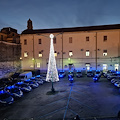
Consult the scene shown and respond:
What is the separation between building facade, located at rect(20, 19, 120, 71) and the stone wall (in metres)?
1.79

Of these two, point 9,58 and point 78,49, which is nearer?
point 9,58

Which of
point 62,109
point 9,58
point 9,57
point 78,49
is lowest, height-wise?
point 62,109

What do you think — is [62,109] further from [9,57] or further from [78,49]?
[9,57]

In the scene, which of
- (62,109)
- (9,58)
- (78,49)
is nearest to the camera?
(62,109)

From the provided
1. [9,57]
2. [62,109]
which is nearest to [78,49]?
[9,57]

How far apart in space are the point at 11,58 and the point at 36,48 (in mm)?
7501

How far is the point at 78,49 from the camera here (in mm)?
29734

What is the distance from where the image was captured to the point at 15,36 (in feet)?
127

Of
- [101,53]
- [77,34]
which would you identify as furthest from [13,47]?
[101,53]

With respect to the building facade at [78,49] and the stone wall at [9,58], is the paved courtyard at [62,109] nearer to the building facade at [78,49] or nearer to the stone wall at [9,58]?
the stone wall at [9,58]

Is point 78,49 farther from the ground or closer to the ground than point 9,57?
farther from the ground

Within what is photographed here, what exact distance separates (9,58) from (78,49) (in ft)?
60.6

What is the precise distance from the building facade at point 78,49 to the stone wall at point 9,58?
1.79m

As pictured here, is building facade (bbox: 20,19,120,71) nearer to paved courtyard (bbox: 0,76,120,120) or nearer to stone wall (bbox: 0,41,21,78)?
stone wall (bbox: 0,41,21,78)
